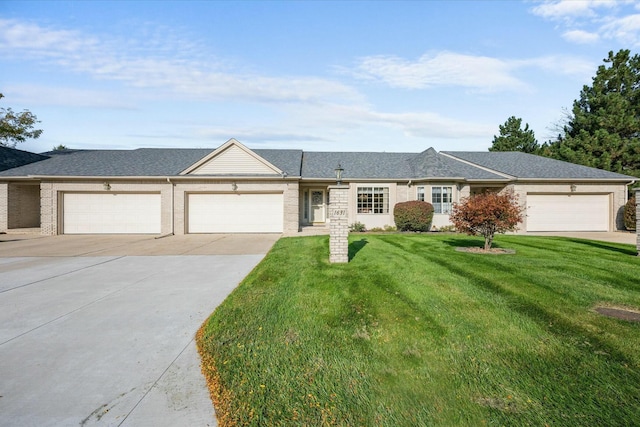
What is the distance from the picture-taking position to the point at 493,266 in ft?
26.0

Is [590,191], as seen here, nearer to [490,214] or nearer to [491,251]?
[491,251]

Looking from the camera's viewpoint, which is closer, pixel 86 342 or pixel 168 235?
pixel 86 342

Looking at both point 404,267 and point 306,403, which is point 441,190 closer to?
point 404,267

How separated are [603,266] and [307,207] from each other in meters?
15.4

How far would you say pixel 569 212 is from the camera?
61.0 feet

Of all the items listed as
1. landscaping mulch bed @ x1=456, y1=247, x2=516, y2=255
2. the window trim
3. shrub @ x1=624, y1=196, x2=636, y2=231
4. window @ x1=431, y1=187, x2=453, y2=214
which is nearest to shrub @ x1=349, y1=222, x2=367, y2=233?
the window trim

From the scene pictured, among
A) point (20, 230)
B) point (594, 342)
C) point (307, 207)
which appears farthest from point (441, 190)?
point (20, 230)

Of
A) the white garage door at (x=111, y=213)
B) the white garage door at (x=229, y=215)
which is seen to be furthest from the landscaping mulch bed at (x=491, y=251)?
the white garage door at (x=111, y=213)

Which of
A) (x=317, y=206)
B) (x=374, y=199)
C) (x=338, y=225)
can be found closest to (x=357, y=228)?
(x=374, y=199)

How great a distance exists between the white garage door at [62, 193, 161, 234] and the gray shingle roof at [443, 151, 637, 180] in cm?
1986

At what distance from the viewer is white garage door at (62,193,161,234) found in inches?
675

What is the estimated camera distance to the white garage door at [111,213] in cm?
1716

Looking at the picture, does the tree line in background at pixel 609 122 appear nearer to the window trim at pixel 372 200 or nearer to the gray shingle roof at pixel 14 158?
the window trim at pixel 372 200

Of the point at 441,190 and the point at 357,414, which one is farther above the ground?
the point at 441,190
